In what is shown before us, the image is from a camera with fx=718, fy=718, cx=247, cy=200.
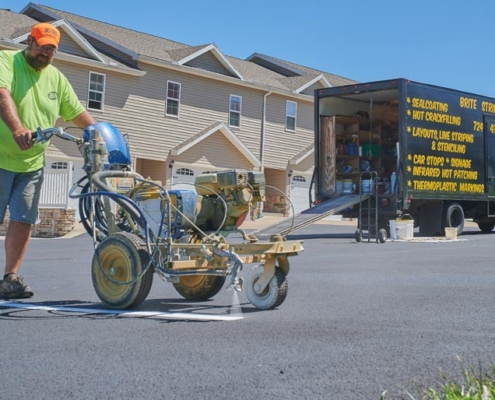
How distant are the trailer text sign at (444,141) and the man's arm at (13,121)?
41.0 ft

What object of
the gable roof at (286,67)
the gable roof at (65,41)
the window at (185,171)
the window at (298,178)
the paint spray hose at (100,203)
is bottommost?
the paint spray hose at (100,203)

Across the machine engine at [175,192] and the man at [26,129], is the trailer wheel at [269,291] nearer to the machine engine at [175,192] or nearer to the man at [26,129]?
the machine engine at [175,192]

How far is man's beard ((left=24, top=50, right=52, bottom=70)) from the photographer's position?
244 inches

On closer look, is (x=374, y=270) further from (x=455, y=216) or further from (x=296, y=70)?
(x=296, y=70)

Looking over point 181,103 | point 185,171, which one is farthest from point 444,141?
point 181,103

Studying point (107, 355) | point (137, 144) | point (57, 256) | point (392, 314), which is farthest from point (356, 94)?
point (107, 355)

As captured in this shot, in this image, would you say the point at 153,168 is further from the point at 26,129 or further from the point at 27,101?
the point at 26,129

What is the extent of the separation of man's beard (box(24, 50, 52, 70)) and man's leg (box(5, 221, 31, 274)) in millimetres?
1391

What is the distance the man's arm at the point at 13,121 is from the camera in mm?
5766

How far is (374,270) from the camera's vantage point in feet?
30.4

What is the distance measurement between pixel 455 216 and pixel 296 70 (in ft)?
61.3

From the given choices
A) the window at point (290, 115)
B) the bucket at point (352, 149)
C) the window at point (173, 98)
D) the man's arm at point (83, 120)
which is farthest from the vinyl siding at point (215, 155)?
the man's arm at point (83, 120)

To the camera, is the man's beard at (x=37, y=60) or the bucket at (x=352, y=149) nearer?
the man's beard at (x=37, y=60)

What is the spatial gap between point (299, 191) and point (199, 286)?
27.1 m
